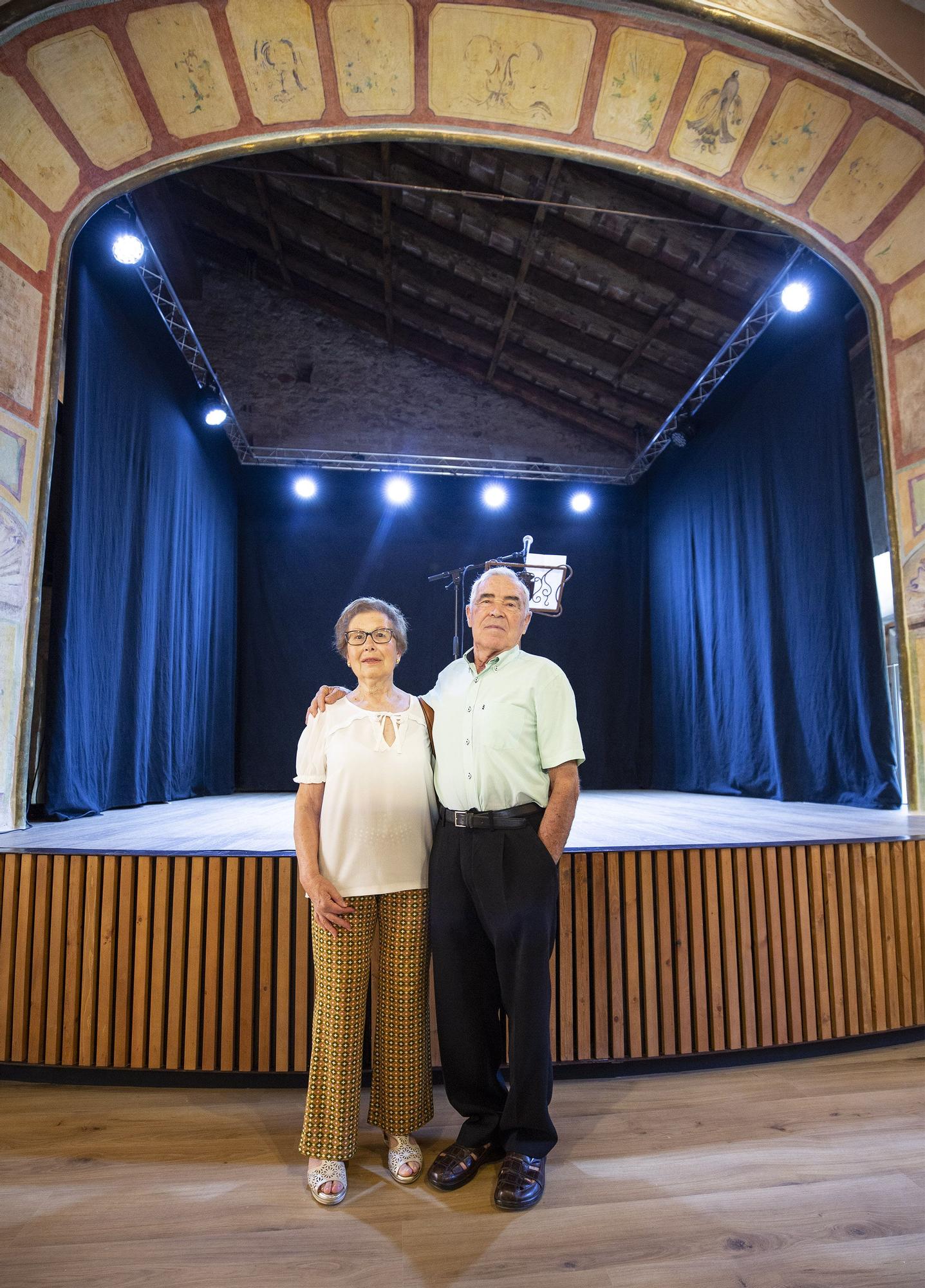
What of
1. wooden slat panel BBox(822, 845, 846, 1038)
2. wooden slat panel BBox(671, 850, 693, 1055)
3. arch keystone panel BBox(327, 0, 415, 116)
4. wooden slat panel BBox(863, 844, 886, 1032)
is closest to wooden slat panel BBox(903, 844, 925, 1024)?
wooden slat panel BBox(863, 844, 886, 1032)

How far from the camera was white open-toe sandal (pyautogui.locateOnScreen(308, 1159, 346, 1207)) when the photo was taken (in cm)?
142

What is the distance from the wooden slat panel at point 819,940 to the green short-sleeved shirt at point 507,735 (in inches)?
45.9

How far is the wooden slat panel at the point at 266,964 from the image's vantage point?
201cm

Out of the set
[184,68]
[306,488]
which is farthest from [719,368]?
[184,68]

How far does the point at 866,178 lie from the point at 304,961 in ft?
15.4

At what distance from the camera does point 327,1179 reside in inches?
56.7

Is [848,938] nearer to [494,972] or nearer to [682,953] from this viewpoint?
[682,953]

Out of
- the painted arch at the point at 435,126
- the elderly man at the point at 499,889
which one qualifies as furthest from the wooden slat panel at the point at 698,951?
the painted arch at the point at 435,126

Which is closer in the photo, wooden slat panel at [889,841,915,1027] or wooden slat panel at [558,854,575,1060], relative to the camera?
wooden slat panel at [558,854,575,1060]

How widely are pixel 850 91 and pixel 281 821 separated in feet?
15.3

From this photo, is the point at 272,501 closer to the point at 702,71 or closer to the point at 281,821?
the point at 281,821

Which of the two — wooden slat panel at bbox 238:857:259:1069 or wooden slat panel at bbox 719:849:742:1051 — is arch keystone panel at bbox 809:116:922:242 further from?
wooden slat panel at bbox 238:857:259:1069

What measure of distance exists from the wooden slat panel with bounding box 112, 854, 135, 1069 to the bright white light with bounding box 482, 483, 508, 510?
6.59m

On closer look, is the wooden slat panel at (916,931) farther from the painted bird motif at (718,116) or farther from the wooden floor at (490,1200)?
the painted bird motif at (718,116)
